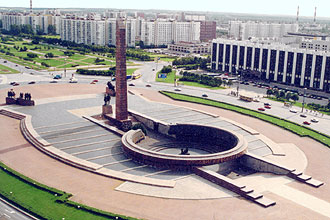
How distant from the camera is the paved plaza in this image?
45062 mm

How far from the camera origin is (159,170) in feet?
182

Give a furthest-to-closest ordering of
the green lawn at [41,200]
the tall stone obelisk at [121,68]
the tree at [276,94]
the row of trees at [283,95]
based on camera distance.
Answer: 1. the tree at [276,94]
2. the row of trees at [283,95]
3. the tall stone obelisk at [121,68]
4. the green lawn at [41,200]

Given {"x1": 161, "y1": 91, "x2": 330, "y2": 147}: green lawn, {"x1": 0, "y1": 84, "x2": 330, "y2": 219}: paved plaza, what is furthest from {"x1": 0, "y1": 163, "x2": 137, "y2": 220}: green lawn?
{"x1": 161, "y1": 91, "x2": 330, "y2": 147}: green lawn

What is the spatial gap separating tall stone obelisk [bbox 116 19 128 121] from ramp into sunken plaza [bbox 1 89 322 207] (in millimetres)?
4607

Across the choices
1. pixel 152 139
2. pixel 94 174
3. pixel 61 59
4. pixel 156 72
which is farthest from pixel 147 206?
pixel 61 59

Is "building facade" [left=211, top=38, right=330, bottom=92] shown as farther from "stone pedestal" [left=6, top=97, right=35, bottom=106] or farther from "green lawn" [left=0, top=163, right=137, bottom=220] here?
"green lawn" [left=0, top=163, right=137, bottom=220]

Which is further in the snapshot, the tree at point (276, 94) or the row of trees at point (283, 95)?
the tree at point (276, 94)

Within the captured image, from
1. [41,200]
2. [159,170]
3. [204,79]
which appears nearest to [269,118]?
[159,170]

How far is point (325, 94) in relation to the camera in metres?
Answer: 120

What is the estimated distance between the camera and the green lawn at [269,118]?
245 feet

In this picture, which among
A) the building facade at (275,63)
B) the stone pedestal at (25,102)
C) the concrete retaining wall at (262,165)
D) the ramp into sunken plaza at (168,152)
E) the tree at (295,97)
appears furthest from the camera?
the building facade at (275,63)

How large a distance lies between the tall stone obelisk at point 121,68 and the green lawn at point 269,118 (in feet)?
108

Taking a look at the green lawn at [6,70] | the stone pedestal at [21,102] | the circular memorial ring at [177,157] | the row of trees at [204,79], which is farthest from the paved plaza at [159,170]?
the green lawn at [6,70]

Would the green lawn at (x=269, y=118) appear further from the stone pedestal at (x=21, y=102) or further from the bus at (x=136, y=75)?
the stone pedestal at (x=21, y=102)
